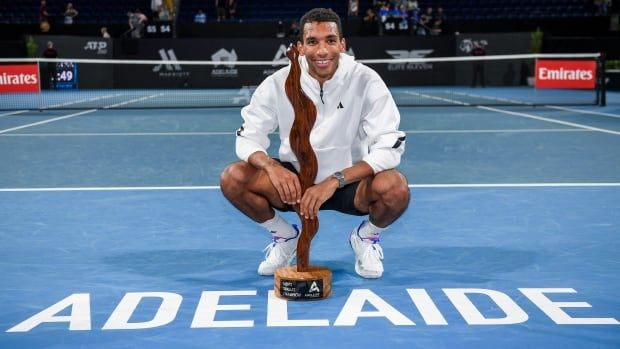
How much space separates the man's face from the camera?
377cm

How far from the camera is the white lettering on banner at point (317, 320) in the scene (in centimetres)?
327

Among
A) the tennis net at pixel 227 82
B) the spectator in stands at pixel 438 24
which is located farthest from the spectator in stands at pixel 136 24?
the spectator in stands at pixel 438 24

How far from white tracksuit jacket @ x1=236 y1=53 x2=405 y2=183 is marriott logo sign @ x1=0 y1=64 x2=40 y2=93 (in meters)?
13.2

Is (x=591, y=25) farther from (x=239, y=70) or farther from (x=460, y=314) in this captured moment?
(x=460, y=314)

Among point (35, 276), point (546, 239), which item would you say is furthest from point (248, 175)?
point (546, 239)

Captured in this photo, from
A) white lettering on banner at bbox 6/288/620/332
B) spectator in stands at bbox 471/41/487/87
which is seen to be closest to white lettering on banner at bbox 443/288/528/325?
white lettering on banner at bbox 6/288/620/332

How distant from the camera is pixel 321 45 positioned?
12.4ft

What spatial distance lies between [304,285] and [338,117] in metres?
0.90

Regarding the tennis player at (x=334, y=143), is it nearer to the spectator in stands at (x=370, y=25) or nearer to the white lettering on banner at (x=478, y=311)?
the white lettering on banner at (x=478, y=311)

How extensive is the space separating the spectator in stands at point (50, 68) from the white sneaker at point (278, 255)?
64.8 ft

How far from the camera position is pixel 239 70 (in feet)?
84.8

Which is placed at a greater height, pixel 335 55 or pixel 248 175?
pixel 335 55

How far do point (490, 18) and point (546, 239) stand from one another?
25.5 m

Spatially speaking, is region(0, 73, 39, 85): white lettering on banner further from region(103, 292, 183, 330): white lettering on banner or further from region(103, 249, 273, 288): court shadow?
region(103, 292, 183, 330): white lettering on banner
